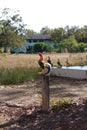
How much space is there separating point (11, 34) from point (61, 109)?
5136 cm

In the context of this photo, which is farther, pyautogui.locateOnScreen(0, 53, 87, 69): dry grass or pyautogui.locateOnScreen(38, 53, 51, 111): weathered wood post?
pyautogui.locateOnScreen(0, 53, 87, 69): dry grass

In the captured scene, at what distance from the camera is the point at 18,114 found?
279 inches

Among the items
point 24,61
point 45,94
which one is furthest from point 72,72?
point 24,61

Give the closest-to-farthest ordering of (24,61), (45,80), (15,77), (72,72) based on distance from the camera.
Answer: (45,80)
(15,77)
(72,72)
(24,61)

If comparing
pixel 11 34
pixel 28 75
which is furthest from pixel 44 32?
pixel 28 75

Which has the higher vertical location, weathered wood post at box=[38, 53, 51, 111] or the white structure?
weathered wood post at box=[38, 53, 51, 111]

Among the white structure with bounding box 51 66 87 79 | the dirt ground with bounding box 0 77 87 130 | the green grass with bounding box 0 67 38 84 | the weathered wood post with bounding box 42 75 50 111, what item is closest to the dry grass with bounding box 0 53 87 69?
the green grass with bounding box 0 67 38 84

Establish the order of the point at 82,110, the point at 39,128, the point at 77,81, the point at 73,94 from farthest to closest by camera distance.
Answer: the point at 77,81
the point at 73,94
the point at 82,110
the point at 39,128

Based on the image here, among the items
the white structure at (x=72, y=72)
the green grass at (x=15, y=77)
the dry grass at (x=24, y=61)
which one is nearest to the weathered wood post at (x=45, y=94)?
the dry grass at (x=24, y=61)

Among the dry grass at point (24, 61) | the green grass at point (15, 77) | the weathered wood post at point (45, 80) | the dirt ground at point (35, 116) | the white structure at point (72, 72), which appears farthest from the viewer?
the dry grass at point (24, 61)

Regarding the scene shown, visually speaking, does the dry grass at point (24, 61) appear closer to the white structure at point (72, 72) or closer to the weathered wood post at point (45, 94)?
the white structure at point (72, 72)

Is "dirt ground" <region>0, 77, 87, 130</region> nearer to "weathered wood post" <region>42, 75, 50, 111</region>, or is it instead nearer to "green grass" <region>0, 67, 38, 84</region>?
"weathered wood post" <region>42, 75, 50, 111</region>

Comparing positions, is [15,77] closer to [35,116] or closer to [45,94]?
[45,94]

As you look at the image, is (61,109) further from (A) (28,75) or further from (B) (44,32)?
(B) (44,32)
